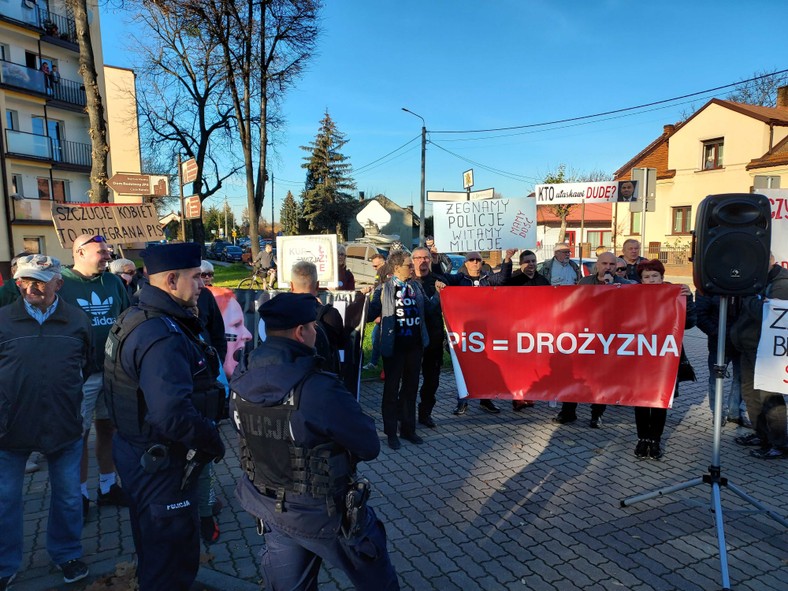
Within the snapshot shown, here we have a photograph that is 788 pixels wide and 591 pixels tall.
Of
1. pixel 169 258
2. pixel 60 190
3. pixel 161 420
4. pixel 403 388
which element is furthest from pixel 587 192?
pixel 60 190

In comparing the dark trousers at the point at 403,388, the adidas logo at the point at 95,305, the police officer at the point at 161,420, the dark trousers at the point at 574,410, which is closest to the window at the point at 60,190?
the adidas logo at the point at 95,305

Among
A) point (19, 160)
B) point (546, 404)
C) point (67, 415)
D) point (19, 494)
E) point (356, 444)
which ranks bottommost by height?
point (546, 404)

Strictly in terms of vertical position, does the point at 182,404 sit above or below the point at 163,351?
below

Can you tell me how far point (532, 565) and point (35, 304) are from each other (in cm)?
361

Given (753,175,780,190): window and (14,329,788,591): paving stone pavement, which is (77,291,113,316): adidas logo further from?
(753,175,780,190): window

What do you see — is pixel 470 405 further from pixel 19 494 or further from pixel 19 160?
pixel 19 160

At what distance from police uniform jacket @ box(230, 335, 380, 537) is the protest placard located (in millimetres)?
6039

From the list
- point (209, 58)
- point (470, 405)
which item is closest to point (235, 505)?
point (470, 405)

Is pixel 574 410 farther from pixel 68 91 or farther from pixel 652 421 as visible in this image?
pixel 68 91

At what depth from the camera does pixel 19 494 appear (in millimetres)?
3285

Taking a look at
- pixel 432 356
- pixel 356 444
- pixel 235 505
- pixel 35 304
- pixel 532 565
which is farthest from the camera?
pixel 432 356

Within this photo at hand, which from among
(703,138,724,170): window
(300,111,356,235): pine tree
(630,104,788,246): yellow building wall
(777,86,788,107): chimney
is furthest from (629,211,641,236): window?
(300,111,356,235): pine tree

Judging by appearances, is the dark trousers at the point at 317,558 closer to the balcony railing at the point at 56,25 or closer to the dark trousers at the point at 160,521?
the dark trousers at the point at 160,521

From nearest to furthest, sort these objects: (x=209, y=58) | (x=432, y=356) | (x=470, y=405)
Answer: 1. (x=432, y=356)
2. (x=470, y=405)
3. (x=209, y=58)
